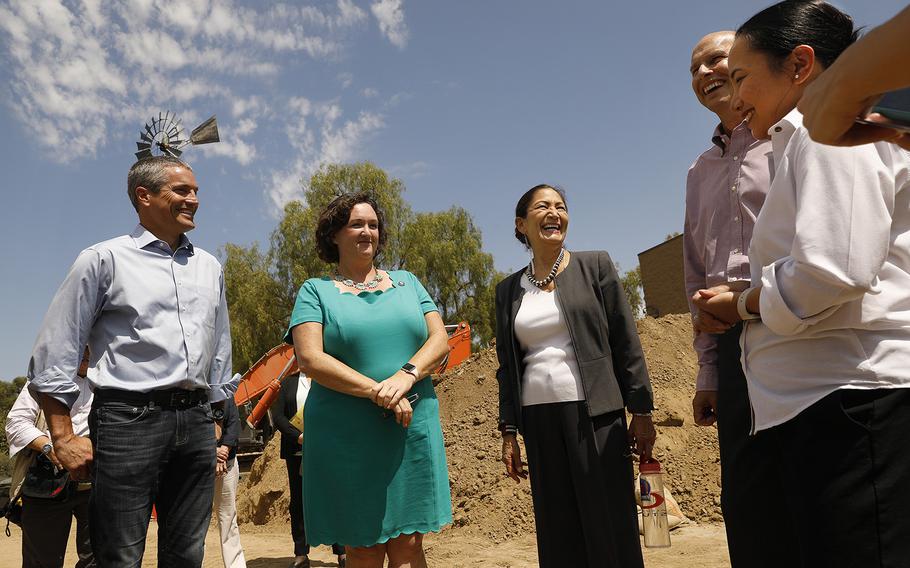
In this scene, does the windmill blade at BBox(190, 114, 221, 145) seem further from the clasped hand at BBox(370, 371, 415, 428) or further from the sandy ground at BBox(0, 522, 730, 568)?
the sandy ground at BBox(0, 522, 730, 568)

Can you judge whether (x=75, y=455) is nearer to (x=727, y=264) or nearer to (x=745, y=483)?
(x=745, y=483)

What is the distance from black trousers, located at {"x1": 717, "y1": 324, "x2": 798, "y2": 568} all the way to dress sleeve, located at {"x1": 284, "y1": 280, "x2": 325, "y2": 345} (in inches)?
73.5

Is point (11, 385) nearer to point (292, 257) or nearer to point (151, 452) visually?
point (292, 257)

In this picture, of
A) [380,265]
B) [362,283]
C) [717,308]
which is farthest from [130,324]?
[380,265]

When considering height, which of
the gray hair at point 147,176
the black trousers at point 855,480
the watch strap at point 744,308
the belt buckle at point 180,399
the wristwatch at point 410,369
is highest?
the gray hair at point 147,176

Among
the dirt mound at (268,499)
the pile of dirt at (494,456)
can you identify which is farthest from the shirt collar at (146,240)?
the dirt mound at (268,499)

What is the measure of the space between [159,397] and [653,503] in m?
2.58

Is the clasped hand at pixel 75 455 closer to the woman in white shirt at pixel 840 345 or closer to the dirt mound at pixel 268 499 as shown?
the woman in white shirt at pixel 840 345

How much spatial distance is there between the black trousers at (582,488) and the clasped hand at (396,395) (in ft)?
2.30

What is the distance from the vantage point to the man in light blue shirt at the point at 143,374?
2688 mm

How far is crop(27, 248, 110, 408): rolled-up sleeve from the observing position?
270 cm

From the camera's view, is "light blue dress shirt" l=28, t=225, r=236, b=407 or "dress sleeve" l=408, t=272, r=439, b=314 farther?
"dress sleeve" l=408, t=272, r=439, b=314

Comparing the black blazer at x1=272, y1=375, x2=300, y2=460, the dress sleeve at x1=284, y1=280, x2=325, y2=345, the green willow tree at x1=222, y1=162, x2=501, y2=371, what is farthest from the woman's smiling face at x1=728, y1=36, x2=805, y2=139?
the green willow tree at x1=222, y1=162, x2=501, y2=371

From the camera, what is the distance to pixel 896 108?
3.02ft
